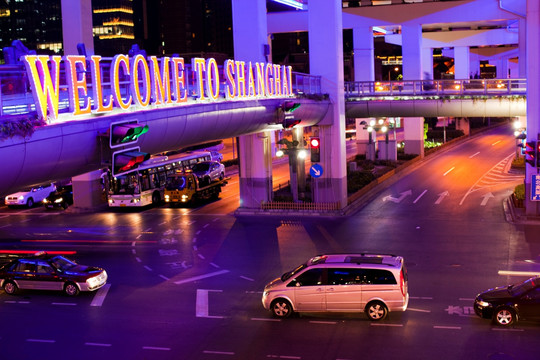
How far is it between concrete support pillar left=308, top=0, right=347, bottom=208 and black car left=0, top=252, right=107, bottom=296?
18.3 meters

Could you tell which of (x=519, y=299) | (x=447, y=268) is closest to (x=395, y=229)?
(x=447, y=268)

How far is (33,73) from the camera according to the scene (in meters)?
15.8

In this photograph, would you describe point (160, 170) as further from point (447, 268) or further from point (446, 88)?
point (447, 268)

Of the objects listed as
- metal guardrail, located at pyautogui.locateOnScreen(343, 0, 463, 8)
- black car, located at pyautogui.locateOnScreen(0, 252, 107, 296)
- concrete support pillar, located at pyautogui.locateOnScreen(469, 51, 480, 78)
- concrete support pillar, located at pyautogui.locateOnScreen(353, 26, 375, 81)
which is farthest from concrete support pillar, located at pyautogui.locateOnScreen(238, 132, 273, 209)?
concrete support pillar, located at pyautogui.locateOnScreen(469, 51, 480, 78)

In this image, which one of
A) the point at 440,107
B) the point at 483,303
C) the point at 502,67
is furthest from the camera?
the point at 502,67

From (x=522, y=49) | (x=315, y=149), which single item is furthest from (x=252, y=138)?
(x=522, y=49)

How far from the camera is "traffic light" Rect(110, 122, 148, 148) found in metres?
17.9

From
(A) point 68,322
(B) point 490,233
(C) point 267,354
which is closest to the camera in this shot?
(C) point 267,354

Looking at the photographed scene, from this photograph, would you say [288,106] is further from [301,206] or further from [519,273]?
[519,273]

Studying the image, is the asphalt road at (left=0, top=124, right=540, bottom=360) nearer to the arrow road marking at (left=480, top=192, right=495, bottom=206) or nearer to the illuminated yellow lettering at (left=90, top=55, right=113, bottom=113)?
the arrow road marking at (left=480, top=192, right=495, bottom=206)

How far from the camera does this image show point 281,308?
20.6 metres

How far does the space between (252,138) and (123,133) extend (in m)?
21.3

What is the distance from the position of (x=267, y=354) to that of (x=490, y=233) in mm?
17624

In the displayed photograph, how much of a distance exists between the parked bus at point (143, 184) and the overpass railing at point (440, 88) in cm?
1433
